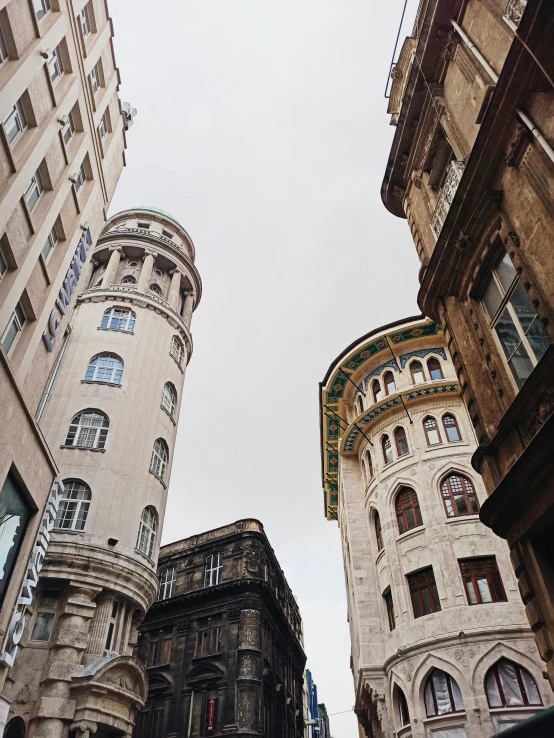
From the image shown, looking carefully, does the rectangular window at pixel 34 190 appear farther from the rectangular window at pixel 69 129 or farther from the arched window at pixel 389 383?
the arched window at pixel 389 383

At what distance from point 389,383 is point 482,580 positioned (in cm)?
1119

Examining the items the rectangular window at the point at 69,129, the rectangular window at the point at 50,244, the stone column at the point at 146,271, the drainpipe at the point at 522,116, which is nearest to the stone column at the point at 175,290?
the stone column at the point at 146,271

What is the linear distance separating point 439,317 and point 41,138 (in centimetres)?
1222

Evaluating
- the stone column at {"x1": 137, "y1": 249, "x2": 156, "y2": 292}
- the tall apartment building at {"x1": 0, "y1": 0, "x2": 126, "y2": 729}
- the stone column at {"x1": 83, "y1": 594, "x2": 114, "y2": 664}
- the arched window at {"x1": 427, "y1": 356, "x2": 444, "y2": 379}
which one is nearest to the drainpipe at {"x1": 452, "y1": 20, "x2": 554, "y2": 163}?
the tall apartment building at {"x1": 0, "y1": 0, "x2": 126, "y2": 729}

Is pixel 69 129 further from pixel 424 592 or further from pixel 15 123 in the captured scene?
pixel 424 592

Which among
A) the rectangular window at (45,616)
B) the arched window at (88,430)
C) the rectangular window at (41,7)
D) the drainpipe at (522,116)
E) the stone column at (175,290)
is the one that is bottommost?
the rectangular window at (45,616)

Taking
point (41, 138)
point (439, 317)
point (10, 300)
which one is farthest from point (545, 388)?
point (41, 138)

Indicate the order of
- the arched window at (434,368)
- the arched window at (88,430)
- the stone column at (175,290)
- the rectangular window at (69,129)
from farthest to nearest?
1. the stone column at (175,290)
2. the arched window at (434,368)
3. the arched window at (88,430)
4. the rectangular window at (69,129)

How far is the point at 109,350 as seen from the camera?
101 ft

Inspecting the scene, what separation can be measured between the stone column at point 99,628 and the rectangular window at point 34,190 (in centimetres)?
1682

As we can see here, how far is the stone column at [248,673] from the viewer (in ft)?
102

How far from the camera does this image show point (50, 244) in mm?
17094

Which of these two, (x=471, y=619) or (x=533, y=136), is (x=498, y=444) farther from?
(x=471, y=619)

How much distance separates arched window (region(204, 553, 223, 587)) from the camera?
127ft
